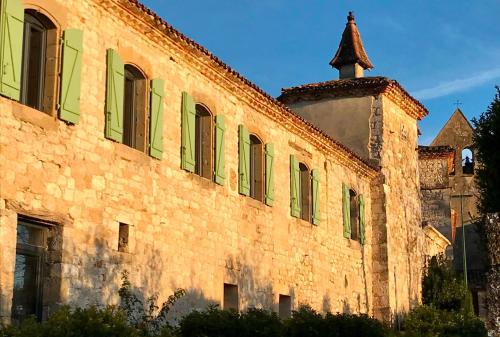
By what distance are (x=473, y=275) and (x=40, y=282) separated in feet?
117

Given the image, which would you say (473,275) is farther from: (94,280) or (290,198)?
(94,280)

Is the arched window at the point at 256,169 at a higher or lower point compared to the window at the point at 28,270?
higher

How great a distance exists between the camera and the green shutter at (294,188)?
19.6 m

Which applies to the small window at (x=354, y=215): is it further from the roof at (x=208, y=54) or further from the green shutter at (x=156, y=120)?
the green shutter at (x=156, y=120)

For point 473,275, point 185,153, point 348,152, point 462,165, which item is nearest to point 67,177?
point 185,153

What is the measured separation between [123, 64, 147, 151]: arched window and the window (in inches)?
112

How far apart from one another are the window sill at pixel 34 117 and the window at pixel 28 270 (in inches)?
54.8

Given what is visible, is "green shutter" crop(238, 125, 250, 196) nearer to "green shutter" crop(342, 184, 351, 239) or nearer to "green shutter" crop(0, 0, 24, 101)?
"green shutter" crop(342, 184, 351, 239)

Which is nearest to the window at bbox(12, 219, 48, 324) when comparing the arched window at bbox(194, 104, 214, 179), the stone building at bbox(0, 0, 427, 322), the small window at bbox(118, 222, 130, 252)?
the stone building at bbox(0, 0, 427, 322)

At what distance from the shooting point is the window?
36.1ft

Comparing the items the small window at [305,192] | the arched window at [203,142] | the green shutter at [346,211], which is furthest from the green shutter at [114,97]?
the green shutter at [346,211]

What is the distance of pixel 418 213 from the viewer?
28.1m

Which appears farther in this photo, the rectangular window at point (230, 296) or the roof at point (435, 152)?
the roof at point (435, 152)

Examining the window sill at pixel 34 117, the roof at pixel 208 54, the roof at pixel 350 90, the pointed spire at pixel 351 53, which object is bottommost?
the window sill at pixel 34 117
